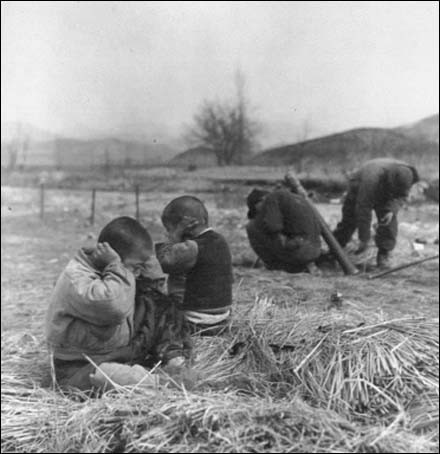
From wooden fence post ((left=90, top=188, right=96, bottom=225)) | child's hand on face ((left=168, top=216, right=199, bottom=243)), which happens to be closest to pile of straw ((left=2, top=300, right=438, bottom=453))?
child's hand on face ((left=168, top=216, right=199, bottom=243))

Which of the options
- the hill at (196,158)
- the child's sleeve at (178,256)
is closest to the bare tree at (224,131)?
the hill at (196,158)

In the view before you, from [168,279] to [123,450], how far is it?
135 centimetres

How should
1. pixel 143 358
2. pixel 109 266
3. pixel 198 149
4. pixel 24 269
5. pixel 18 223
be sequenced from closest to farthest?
pixel 109 266 < pixel 143 358 < pixel 198 149 < pixel 24 269 < pixel 18 223

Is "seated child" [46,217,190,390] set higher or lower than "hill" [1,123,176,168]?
lower

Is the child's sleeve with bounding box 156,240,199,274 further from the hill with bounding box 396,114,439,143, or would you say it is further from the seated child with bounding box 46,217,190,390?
the hill with bounding box 396,114,439,143

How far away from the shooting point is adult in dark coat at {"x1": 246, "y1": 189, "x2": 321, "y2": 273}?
246 inches

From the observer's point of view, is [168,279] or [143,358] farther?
[168,279]

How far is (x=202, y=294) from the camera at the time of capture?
3246 millimetres

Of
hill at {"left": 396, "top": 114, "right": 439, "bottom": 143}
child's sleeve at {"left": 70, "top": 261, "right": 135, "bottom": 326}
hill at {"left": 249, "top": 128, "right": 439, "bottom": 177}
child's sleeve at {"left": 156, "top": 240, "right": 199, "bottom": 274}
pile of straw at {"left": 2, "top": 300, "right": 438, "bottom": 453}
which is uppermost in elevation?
hill at {"left": 396, "top": 114, "right": 439, "bottom": 143}

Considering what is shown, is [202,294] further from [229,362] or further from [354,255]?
[354,255]

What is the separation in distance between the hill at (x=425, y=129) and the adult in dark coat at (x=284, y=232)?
10.2 meters

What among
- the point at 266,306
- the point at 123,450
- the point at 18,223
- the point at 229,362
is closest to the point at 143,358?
the point at 229,362

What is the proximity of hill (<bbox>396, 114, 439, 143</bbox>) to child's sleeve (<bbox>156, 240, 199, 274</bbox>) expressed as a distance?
A: 13530 mm

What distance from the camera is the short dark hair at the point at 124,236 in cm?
277
